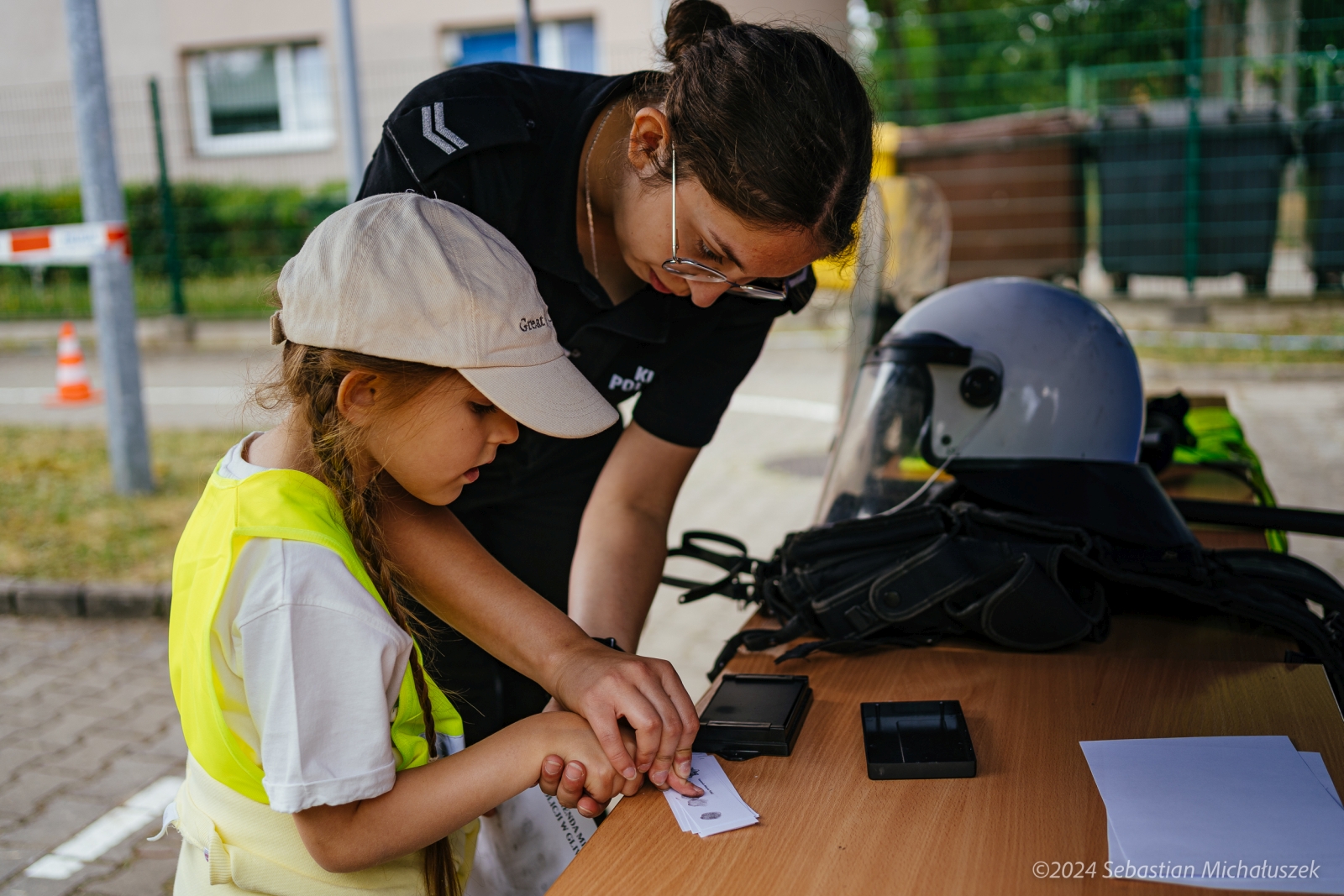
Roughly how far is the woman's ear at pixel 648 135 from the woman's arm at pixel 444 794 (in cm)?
79

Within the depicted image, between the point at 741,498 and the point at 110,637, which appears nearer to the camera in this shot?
the point at 110,637

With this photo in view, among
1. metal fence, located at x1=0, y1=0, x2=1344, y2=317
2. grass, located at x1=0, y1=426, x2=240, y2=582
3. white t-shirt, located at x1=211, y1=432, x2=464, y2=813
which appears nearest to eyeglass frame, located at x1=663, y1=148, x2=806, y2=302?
white t-shirt, located at x1=211, y1=432, x2=464, y2=813

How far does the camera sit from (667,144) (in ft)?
5.26

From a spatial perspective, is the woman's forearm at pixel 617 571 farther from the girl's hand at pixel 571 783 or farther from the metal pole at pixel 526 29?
the metal pole at pixel 526 29

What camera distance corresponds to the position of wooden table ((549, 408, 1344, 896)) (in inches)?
44.3

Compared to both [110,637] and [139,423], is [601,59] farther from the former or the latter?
[110,637]

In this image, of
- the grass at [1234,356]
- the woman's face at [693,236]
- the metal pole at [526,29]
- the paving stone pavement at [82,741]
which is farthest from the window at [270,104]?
the woman's face at [693,236]

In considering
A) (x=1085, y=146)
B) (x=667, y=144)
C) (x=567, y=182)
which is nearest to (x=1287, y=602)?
(x=667, y=144)

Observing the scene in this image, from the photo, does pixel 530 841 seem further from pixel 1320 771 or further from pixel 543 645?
pixel 1320 771

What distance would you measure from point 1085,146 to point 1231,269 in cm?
153

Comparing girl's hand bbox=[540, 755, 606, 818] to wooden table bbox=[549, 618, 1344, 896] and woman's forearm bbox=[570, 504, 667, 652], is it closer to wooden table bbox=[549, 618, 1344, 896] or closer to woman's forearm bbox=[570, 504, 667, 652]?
wooden table bbox=[549, 618, 1344, 896]

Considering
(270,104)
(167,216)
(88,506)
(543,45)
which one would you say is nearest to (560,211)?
(88,506)

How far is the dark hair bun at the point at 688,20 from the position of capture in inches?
70.6

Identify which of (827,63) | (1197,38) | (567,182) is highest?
(1197,38)
